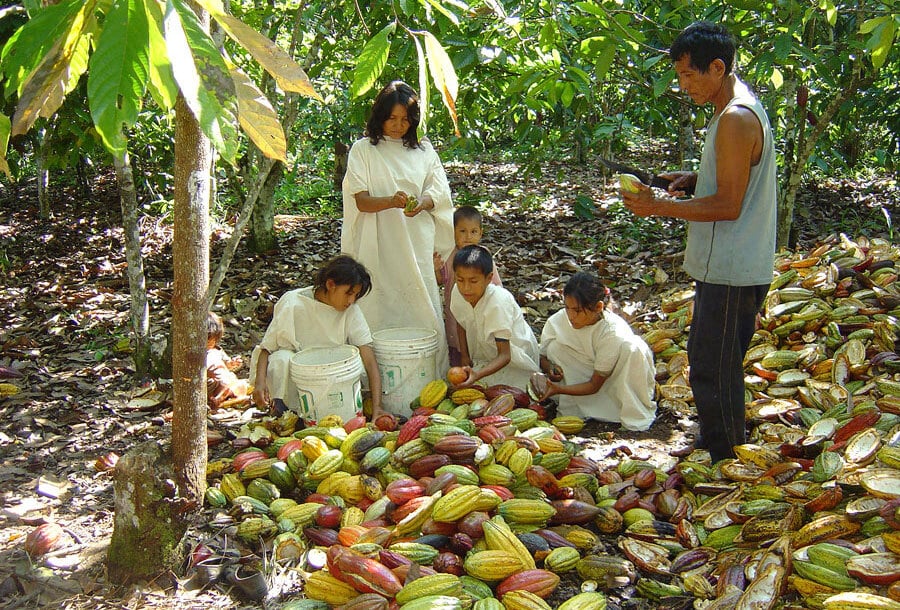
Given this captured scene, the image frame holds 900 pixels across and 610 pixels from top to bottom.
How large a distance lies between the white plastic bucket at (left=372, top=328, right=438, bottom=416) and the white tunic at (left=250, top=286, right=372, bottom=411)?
0.39 feet

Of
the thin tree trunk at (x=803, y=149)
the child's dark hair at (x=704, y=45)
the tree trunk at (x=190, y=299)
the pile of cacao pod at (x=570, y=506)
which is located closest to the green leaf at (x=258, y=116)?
the tree trunk at (x=190, y=299)

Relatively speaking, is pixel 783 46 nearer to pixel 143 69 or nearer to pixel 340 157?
pixel 143 69

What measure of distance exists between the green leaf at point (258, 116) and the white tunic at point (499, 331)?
236cm

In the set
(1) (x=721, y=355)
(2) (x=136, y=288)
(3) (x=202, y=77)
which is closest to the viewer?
(3) (x=202, y=77)

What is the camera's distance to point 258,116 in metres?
1.15

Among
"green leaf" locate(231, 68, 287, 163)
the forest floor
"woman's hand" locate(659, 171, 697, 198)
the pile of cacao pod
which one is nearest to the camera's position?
"green leaf" locate(231, 68, 287, 163)

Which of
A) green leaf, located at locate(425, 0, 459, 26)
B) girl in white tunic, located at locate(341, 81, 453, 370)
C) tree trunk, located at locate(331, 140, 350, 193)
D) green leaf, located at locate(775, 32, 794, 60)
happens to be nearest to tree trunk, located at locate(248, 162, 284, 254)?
tree trunk, located at locate(331, 140, 350, 193)

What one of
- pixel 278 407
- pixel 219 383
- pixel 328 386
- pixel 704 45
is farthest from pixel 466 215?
pixel 704 45

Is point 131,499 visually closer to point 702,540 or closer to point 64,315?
point 702,540

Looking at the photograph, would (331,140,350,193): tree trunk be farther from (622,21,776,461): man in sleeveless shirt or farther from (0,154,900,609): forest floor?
(622,21,776,461): man in sleeveless shirt

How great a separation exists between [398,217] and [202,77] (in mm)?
2763

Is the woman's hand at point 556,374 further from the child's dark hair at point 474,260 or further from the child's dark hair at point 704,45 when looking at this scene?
the child's dark hair at point 704,45

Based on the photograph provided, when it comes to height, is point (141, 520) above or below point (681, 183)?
below

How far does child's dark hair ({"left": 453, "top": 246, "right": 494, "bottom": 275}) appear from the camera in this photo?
11.2 feet
